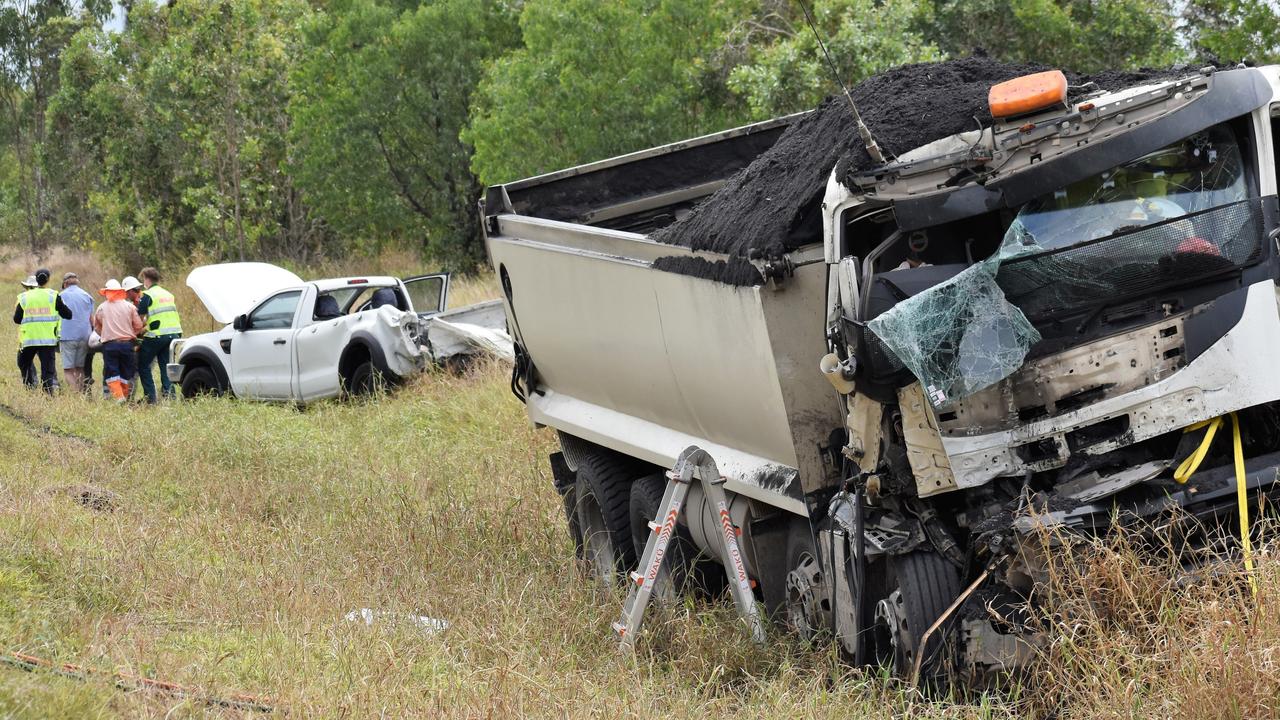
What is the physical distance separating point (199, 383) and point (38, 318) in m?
2.07

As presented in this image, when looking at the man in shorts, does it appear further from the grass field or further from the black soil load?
the black soil load

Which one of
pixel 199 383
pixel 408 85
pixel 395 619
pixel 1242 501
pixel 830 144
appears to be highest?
pixel 408 85

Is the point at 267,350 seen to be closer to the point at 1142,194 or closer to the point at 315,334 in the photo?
the point at 315,334

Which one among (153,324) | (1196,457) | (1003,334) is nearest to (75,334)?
(153,324)

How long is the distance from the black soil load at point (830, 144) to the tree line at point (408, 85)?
1084 millimetres

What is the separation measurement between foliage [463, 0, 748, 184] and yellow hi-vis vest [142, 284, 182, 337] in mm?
5193

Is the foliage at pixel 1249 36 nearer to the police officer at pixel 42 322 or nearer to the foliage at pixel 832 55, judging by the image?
the foliage at pixel 832 55

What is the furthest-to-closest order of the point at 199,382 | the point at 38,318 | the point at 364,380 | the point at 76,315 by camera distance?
the point at 199,382 → the point at 76,315 → the point at 38,318 → the point at 364,380

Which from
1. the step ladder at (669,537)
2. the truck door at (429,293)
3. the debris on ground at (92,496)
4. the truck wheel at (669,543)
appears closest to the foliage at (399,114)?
the truck door at (429,293)

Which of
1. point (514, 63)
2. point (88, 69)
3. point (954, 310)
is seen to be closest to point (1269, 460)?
point (954, 310)

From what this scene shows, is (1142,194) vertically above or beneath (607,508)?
above

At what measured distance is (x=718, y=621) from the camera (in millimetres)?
6562

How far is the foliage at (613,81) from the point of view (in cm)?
1797

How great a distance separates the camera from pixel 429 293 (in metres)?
17.4
